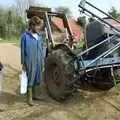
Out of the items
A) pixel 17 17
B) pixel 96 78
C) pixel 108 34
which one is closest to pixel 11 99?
pixel 96 78

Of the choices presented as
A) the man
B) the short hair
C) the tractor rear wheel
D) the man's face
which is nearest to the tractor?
the tractor rear wheel

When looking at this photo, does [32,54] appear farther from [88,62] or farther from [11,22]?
[11,22]

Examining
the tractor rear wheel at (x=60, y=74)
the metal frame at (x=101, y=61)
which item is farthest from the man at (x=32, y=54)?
the metal frame at (x=101, y=61)

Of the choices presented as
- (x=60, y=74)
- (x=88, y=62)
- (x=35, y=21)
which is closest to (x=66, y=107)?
(x=60, y=74)

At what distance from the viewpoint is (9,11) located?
57125 millimetres

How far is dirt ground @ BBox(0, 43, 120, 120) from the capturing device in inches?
266

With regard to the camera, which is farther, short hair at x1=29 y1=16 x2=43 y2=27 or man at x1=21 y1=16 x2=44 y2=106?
man at x1=21 y1=16 x2=44 y2=106

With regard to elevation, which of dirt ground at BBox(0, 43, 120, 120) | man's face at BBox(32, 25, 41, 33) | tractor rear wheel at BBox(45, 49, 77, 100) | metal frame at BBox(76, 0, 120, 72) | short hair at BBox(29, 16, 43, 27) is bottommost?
dirt ground at BBox(0, 43, 120, 120)

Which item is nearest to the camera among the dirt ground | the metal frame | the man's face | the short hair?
the dirt ground

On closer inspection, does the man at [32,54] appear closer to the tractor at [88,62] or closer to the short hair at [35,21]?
the short hair at [35,21]

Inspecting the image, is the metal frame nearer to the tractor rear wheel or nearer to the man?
the tractor rear wheel

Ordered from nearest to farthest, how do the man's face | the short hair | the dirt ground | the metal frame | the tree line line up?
the dirt ground
the metal frame
the short hair
the man's face
the tree line

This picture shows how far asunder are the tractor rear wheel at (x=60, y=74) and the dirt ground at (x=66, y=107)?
21 centimetres

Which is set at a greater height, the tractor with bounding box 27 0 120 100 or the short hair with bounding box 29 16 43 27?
the short hair with bounding box 29 16 43 27
